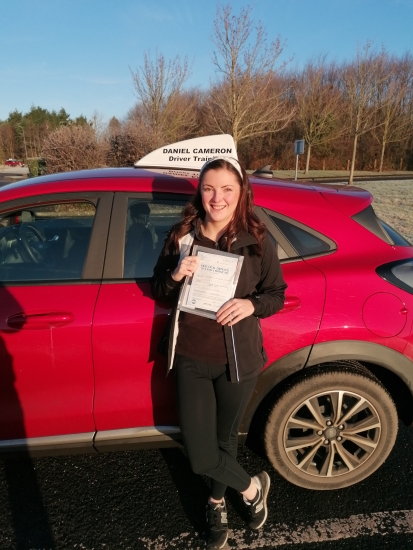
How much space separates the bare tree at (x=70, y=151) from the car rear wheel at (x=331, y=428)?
43.0ft

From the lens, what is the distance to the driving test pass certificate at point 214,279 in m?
1.75

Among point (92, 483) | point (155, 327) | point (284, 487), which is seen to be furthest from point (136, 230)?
point (284, 487)

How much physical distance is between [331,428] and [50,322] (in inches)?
63.0

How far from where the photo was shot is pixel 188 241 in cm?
184

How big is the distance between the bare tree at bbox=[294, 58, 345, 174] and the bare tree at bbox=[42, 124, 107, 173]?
2486 centimetres

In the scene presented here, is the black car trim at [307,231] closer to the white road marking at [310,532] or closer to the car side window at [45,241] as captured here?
the car side window at [45,241]

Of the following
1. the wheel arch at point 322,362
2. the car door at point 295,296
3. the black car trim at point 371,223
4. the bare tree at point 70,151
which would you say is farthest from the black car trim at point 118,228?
the bare tree at point 70,151

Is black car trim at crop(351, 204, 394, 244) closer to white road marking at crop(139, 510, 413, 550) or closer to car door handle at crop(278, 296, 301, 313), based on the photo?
car door handle at crop(278, 296, 301, 313)

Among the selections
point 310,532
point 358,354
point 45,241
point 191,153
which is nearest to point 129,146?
point 191,153

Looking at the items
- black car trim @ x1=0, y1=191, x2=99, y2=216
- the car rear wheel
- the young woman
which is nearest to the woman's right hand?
the young woman

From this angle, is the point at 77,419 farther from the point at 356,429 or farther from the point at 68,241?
the point at 356,429

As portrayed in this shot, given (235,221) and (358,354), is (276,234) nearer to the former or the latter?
(235,221)

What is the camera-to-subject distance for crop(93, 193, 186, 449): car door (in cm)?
203

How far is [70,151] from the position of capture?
14.0 metres
